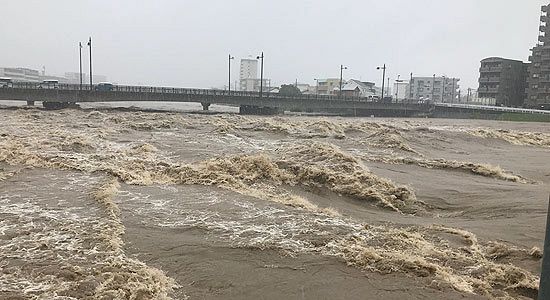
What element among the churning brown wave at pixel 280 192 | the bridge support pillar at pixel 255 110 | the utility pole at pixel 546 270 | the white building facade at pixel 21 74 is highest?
the white building facade at pixel 21 74

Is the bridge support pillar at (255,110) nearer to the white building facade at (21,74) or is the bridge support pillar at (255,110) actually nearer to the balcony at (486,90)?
the balcony at (486,90)

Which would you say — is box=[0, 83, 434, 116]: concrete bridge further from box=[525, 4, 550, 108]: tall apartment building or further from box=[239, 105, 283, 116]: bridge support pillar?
box=[525, 4, 550, 108]: tall apartment building

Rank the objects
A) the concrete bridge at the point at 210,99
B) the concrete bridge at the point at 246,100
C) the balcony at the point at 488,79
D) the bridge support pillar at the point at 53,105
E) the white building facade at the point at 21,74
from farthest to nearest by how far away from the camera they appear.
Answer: the white building facade at the point at 21,74, the balcony at the point at 488,79, the bridge support pillar at the point at 53,105, the concrete bridge at the point at 246,100, the concrete bridge at the point at 210,99

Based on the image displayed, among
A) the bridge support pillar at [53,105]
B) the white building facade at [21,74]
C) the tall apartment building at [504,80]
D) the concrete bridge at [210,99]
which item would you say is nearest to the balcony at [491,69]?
the tall apartment building at [504,80]

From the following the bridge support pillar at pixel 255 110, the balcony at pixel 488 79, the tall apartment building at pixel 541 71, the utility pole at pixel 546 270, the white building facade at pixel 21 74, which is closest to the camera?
the utility pole at pixel 546 270

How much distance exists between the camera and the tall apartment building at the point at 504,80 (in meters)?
73.1

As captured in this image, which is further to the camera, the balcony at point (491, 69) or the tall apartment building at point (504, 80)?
the tall apartment building at point (504, 80)

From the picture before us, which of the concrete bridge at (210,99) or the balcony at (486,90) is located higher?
the balcony at (486,90)

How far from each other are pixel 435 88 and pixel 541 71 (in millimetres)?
64001

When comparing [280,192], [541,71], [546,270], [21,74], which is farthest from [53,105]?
[21,74]

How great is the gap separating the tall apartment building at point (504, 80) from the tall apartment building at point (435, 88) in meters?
48.9

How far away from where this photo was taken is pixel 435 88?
5044 inches

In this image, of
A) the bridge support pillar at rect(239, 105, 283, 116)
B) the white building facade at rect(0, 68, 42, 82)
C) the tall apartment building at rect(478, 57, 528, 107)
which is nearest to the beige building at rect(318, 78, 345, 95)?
the tall apartment building at rect(478, 57, 528, 107)

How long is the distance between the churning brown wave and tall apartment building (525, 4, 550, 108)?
168 feet
